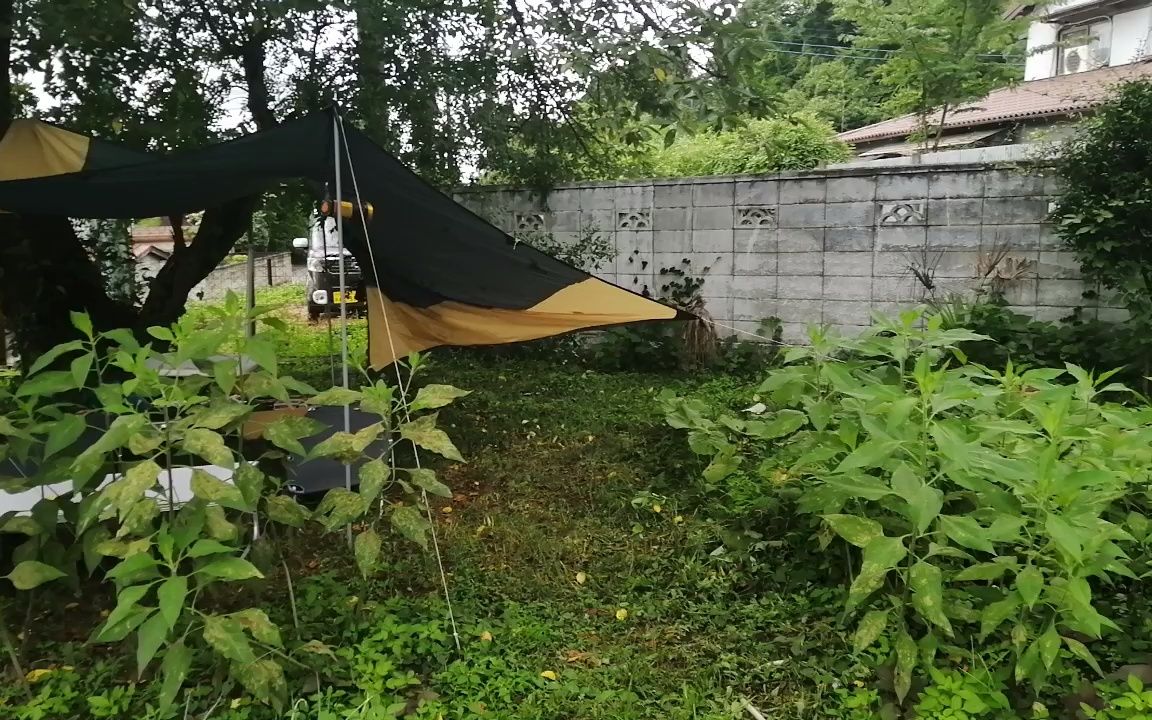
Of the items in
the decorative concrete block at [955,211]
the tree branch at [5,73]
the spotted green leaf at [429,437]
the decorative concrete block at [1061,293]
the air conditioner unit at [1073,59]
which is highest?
the air conditioner unit at [1073,59]

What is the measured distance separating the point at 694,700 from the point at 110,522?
162 cm

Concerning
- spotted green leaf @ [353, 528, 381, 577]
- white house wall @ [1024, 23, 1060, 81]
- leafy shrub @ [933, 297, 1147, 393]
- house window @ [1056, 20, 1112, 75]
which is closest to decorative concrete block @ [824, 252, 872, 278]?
leafy shrub @ [933, 297, 1147, 393]

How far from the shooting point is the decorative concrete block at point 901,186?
4.42 metres

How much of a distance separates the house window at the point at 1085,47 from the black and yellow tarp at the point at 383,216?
1217 centimetres

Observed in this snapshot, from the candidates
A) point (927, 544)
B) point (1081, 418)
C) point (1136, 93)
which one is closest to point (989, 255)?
point (1136, 93)

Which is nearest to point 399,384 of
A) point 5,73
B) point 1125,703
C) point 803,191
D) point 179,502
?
point 179,502

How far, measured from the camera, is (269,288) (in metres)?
11.3

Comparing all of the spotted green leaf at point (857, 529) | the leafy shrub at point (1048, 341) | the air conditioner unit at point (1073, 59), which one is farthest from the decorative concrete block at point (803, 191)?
the air conditioner unit at point (1073, 59)

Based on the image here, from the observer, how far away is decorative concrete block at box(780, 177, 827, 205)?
4.72 m

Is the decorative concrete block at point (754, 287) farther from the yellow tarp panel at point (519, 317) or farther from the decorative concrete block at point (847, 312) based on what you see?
the yellow tarp panel at point (519, 317)

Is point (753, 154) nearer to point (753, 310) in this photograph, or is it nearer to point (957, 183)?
point (753, 310)

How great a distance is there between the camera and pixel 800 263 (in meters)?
4.86

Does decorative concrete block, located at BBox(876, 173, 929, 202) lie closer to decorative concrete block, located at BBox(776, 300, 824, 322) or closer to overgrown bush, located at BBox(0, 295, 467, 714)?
decorative concrete block, located at BBox(776, 300, 824, 322)

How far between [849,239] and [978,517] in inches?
122
